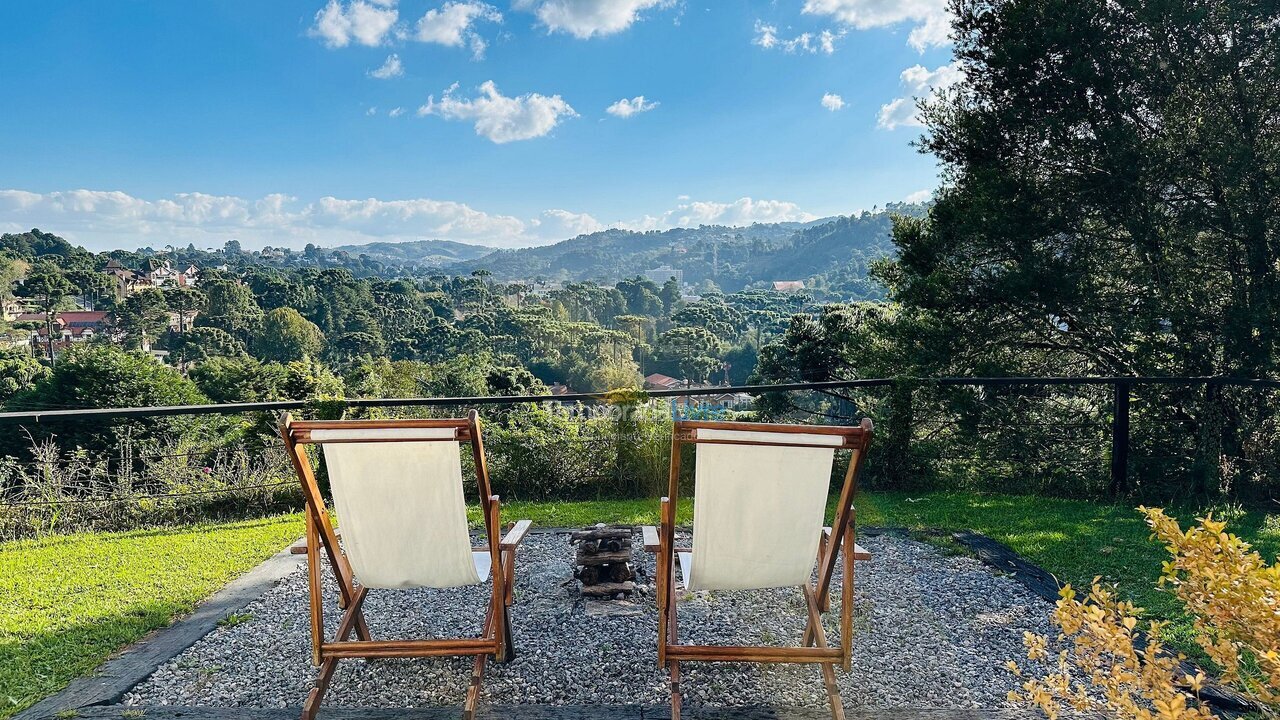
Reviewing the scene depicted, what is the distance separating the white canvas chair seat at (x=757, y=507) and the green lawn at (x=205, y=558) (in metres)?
1.73

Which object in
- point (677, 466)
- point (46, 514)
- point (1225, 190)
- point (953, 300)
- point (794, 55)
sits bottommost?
point (46, 514)

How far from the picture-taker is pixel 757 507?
2254 millimetres

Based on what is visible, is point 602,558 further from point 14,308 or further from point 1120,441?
point 14,308

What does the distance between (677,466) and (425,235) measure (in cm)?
9536

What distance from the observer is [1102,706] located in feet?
7.22

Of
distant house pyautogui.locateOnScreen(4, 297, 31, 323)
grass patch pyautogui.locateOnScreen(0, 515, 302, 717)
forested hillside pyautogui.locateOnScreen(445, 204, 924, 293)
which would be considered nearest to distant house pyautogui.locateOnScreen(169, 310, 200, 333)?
distant house pyautogui.locateOnScreen(4, 297, 31, 323)

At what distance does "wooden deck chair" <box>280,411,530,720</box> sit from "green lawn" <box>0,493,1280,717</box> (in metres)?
1.08

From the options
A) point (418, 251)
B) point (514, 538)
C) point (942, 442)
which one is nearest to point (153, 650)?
point (514, 538)

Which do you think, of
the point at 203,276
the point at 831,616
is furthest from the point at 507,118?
the point at 831,616

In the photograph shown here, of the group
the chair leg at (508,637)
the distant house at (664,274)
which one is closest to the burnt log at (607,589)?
the chair leg at (508,637)

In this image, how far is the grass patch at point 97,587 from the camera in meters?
2.59

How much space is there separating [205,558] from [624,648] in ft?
8.53

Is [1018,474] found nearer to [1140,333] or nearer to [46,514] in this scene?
[1140,333]

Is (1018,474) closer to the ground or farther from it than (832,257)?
closer to the ground
